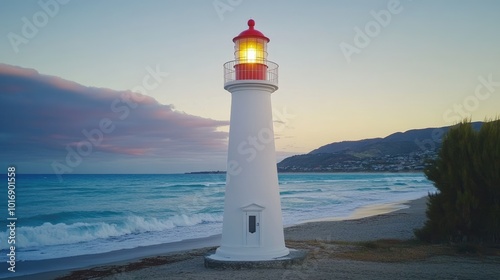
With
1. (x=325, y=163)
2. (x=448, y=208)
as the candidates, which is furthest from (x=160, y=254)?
(x=325, y=163)

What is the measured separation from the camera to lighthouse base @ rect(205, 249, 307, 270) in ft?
34.2

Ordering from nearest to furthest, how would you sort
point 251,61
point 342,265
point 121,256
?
point 251,61 < point 342,265 < point 121,256

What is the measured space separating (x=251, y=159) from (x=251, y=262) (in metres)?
2.48

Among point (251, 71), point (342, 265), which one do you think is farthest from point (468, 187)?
point (251, 71)

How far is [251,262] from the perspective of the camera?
34.2 feet

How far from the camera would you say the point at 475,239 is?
13.1 metres

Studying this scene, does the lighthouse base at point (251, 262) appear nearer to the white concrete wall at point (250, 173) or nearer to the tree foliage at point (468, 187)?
the white concrete wall at point (250, 173)

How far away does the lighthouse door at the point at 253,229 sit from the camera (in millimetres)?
10602

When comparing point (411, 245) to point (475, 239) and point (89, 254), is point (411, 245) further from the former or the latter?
point (89, 254)

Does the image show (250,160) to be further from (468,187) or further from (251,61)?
(468,187)

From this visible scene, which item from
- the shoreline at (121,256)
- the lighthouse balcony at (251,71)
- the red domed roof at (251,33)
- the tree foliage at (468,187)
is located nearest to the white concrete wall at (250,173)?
the lighthouse balcony at (251,71)

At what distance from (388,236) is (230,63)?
1042cm

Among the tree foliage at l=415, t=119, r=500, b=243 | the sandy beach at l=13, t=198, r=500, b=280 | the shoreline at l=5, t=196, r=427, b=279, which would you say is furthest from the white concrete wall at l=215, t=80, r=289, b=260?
the tree foliage at l=415, t=119, r=500, b=243

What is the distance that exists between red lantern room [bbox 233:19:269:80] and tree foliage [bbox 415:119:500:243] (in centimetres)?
701
